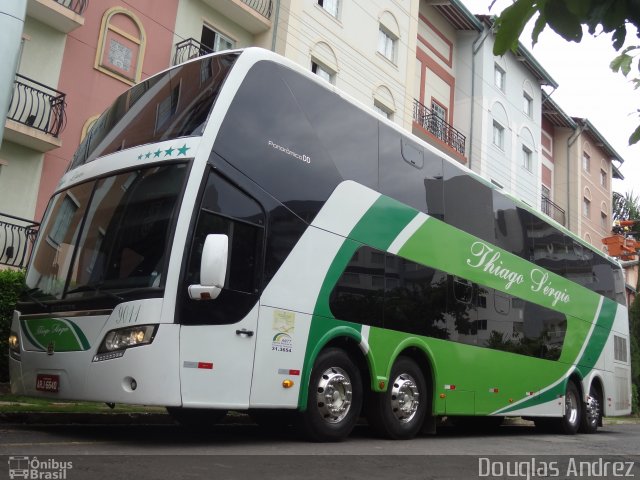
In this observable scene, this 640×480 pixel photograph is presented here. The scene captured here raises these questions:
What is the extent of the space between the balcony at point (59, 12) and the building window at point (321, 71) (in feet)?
22.2

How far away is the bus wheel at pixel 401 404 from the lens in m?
8.62

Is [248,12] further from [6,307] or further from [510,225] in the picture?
[6,307]

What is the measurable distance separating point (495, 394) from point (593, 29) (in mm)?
9202

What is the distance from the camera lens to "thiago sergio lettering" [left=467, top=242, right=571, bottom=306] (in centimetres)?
1078

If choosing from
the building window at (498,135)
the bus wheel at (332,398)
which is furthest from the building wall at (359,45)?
the bus wheel at (332,398)

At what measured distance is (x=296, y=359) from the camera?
286 inches

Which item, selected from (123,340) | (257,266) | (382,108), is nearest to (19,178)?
(257,266)

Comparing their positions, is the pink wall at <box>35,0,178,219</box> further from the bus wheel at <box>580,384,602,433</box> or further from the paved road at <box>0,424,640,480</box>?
the bus wheel at <box>580,384,602,433</box>

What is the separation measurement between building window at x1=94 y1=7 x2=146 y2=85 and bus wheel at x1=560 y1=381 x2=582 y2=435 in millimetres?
12044

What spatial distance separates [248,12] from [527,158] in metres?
18.0

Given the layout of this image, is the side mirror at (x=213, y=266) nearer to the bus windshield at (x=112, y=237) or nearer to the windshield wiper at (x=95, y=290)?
the bus windshield at (x=112, y=237)

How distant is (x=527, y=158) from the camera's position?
104 ft

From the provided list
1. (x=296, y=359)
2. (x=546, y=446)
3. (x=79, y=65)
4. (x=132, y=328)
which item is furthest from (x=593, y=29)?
(x=79, y=65)

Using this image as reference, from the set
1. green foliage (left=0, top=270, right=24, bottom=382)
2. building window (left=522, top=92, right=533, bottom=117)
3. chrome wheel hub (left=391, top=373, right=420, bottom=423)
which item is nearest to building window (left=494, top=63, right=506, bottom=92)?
building window (left=522, top=92, right=533, bottom=117)
